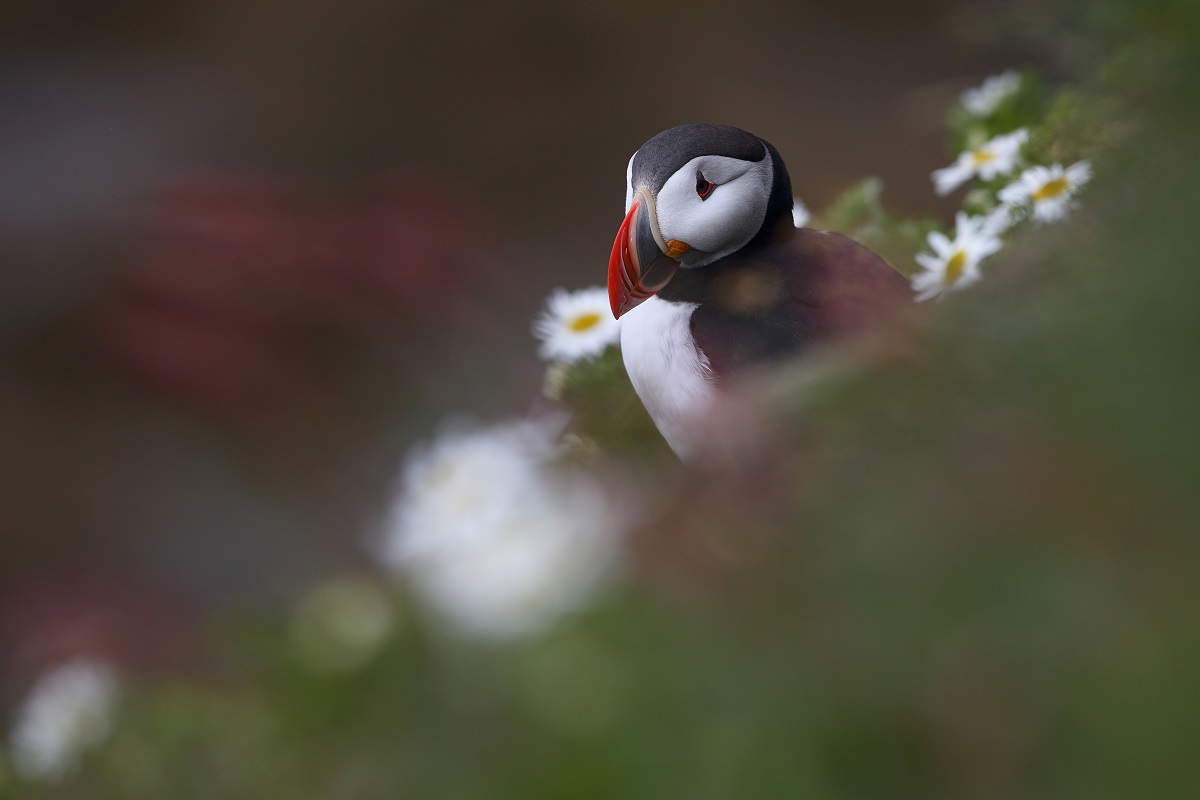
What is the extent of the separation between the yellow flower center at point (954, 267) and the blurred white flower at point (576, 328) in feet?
2.32

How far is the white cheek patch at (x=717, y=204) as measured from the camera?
2.08m

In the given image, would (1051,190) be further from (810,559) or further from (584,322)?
(810,559)

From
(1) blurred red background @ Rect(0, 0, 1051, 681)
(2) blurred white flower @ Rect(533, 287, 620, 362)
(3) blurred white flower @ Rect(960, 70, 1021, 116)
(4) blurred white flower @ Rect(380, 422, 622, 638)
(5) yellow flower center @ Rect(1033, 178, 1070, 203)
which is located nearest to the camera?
(4) blurred white flower @ Rect(380, 422, 622, 638)

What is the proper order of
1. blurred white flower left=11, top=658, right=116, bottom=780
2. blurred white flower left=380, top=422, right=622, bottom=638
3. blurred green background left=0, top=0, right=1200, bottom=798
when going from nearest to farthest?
blurred green background left=0, top=0, right=1200, bottom=798, blurred white flower left=380, top=422, right=622, bottom=638, blurred white flower left=11, top=658, right=116, bottom=780

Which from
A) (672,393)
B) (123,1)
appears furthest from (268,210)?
(123,1)

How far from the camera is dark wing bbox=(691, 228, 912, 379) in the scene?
6.16 feet

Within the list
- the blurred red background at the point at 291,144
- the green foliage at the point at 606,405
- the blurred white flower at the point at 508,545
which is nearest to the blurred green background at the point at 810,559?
the blurred white flower at the point at 508,545

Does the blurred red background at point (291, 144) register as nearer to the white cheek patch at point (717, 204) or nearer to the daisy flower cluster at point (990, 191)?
the daisy flower cluster at point (990, 191)

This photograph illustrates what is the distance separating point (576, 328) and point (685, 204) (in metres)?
0.47

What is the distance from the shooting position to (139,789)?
1236 mm

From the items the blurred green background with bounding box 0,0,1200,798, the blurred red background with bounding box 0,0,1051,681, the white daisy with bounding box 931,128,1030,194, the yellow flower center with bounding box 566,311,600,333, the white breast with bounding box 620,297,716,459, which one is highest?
the blurred red background with bounding box 0,0,1051,681

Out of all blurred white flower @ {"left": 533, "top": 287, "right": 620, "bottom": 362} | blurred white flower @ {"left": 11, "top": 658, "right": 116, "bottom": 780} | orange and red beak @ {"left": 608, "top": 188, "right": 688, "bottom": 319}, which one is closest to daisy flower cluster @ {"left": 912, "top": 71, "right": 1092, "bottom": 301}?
orange and red beak @ {"left": 608, "top": 188, "right": 688, "bottom": 319}

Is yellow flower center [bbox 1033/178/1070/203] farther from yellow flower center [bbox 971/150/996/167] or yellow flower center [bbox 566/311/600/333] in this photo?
yellow flower center [bbox 566/311/600/333]

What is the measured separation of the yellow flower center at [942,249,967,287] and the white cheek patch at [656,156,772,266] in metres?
0.37
